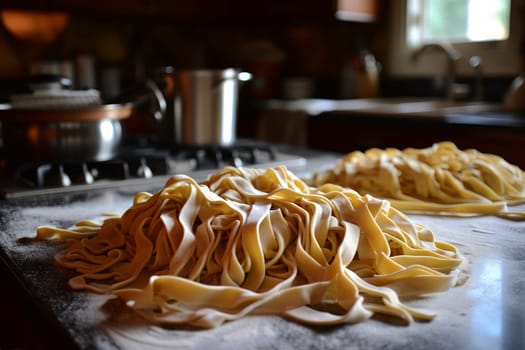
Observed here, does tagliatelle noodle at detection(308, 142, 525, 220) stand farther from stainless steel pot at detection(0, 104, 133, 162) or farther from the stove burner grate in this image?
stainless steel pot at detection(0, 104, 133, 162)

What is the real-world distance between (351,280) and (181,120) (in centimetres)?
105

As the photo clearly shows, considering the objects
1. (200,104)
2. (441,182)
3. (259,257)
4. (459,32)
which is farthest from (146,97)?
(459,32)

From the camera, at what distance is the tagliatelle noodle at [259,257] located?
57 cm

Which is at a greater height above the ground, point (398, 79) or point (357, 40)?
point (357, 40)

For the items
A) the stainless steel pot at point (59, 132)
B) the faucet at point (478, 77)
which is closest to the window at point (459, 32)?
the faucet at point (478, 77)

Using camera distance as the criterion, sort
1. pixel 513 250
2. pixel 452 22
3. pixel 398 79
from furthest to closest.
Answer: pixel 398 79
pixel 452 22
pixel 513 250

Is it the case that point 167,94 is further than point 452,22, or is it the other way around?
point 452,22

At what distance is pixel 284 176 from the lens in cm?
84

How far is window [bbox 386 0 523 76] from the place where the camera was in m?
2.87

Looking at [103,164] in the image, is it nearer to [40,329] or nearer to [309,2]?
[40,329]

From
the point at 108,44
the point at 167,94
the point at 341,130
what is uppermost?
the point at 108,44

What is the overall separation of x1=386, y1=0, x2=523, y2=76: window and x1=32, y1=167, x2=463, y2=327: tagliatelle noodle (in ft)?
7.96

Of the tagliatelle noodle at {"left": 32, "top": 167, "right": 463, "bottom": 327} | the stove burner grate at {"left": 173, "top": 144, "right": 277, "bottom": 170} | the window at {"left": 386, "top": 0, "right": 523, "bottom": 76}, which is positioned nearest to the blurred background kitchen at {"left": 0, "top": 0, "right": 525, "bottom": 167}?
the window at {"left": 386, "top": 0, "right": 523, "bottom": 76}

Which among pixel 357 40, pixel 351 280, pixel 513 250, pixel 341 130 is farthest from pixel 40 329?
pixel 357 40
